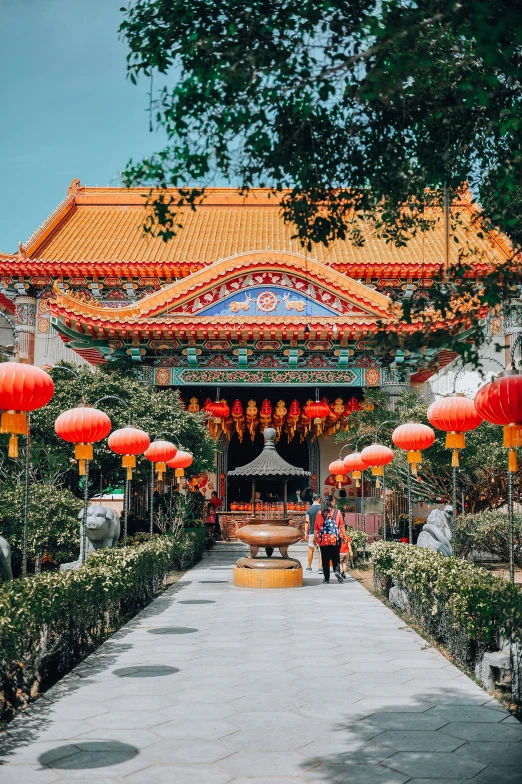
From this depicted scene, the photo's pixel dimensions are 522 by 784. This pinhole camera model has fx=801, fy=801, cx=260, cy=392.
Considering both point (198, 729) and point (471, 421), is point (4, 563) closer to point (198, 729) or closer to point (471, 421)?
point (198, 729)

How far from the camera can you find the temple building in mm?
16938

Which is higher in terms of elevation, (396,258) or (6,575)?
(396,258)

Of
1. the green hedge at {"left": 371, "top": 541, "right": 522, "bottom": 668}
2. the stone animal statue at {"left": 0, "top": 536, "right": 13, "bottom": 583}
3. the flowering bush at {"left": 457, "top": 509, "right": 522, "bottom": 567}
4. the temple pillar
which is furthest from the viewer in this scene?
the temple pillar

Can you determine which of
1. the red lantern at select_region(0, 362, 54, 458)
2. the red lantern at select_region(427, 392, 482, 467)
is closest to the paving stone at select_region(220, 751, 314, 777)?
the red lantern at select_region(0, 362, 54, 458)

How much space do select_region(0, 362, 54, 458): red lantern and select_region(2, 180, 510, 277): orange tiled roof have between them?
1359 cm

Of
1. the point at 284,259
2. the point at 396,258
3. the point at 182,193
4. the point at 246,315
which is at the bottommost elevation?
the point at 182,193

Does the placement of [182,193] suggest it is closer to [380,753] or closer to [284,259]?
[380,753]

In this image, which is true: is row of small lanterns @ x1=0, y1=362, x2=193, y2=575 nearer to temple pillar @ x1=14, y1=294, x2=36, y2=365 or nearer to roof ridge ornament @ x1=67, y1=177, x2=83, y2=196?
temple pillar @ x1=14, y1=294, x2=36, y2=365

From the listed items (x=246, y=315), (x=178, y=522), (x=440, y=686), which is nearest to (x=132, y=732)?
(x=440, y=686)

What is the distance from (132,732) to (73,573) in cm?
238

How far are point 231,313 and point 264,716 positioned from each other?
13028mm

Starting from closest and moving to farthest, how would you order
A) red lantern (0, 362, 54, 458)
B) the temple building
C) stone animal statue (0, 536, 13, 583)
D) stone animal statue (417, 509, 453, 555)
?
red lantern (0, 362, 54, 458) < stone animal statue (0, 536, 13, 583) < stone animal statue (417, 509, 453, 555) < the temple building

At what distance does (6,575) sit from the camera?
7.11 metres

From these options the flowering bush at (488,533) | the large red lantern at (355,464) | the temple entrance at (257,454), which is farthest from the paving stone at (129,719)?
the temple entrance at (257,454)
